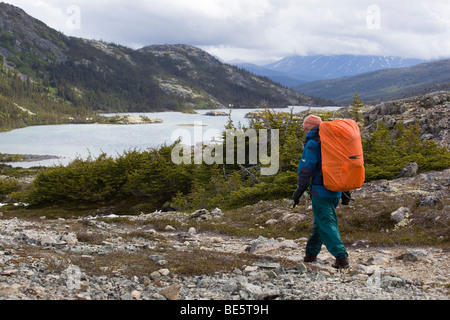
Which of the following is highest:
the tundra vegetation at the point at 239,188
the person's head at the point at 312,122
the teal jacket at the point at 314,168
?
the person's head at the point at 312,122

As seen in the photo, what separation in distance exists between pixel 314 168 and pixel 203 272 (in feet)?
8.50

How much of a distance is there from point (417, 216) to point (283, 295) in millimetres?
6265

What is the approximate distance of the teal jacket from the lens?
6426 mm

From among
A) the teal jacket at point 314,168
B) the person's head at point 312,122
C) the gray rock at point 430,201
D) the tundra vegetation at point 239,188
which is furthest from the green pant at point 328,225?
the gray rock at point 430,201

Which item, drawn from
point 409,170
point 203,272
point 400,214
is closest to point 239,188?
point 409,170

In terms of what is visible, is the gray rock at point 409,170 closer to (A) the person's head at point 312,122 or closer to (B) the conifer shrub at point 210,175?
(B) the conifer shrub at point 210,175

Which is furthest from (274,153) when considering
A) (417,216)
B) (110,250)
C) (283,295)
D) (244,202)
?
(283,295)

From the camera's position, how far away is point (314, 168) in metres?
6.47

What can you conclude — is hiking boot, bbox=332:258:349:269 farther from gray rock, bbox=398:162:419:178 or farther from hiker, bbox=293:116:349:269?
gray rock, bbox=398:162:419:178

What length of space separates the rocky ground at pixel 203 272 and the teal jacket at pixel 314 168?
1318 millimetres

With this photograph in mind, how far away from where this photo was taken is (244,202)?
15977mm

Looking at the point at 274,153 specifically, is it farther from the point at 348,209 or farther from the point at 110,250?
the point at 110,250

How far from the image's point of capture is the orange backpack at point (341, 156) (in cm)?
607

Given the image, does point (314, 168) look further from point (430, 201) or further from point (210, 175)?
point (210, 175)
